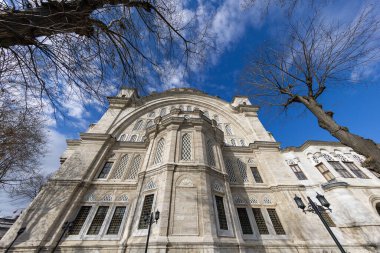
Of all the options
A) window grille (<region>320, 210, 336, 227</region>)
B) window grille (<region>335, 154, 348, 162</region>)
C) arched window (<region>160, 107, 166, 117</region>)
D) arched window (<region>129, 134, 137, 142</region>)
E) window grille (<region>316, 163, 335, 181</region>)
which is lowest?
window grille (<region>320, 210, 336, 227</region>)

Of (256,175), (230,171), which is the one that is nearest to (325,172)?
(256,175)

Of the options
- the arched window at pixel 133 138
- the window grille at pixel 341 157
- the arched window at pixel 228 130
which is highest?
the arched window at pixel 228 130

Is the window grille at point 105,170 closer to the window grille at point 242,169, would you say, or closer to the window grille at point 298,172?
the window grille at point 242,169

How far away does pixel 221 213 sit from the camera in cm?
917

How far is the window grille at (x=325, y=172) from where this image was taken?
1267cm

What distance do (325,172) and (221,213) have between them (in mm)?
10820

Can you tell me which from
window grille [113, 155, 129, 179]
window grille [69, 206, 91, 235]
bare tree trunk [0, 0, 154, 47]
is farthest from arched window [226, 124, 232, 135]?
bare tree trunk [0, 0, 154, 47]

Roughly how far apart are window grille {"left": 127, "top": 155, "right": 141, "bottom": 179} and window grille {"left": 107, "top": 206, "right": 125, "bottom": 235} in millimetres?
2538

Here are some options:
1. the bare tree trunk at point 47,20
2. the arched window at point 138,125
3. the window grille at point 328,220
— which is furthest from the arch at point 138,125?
the window grille at point 328,220

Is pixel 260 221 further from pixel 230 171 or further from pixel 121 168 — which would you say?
pixel 121 168

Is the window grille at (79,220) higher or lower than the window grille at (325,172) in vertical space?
lower

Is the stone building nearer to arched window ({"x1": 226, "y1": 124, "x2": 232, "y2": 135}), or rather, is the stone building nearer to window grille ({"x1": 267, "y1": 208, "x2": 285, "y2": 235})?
window grille ({"x1": 267, "y1": 208, "x2": 285, "y2": 235})

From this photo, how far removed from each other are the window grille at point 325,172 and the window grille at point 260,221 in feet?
22.4

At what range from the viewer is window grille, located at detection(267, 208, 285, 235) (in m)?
10.5
